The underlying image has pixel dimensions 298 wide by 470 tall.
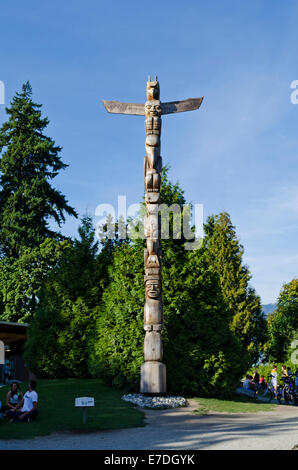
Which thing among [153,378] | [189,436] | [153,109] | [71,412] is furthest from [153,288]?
[189,436]

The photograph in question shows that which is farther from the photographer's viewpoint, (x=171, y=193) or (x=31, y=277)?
(x=31, y=277)

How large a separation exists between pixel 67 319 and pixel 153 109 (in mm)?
9135

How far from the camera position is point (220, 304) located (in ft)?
58.5

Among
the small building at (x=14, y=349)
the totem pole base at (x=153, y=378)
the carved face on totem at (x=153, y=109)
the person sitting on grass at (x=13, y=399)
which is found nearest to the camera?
the person sitting on grass at (x=13, y=399)

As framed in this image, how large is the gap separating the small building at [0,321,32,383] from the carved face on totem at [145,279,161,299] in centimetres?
1139

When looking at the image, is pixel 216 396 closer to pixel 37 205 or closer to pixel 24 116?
pixel 37 205

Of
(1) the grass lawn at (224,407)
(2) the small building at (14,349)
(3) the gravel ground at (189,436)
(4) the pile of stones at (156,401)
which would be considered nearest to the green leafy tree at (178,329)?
(1) the grass lawn at (224,407)

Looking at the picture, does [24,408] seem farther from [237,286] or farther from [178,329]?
[237,286]

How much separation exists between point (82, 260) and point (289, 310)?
2680 centimetres

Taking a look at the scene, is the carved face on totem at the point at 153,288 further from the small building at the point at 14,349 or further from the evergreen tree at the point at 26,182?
the evergreen tree at the point at 26,182

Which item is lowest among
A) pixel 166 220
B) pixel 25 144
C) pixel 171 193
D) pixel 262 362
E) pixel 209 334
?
pixel 262 362

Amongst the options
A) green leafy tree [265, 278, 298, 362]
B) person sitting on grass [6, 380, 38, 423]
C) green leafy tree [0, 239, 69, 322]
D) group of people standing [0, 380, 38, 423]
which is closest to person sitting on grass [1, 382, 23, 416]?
group of people standing [0, 380, 38, 423]

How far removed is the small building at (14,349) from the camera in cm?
2691

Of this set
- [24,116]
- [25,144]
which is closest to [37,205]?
[25,144]
